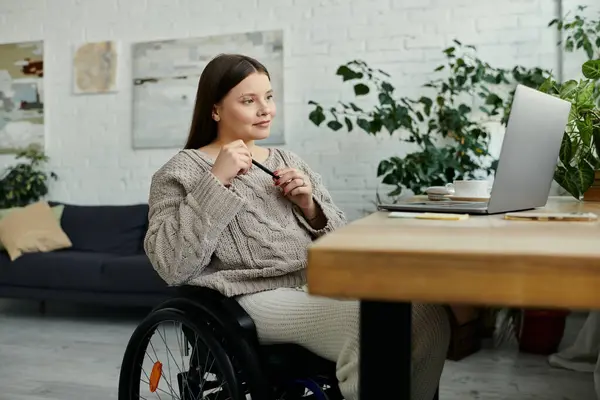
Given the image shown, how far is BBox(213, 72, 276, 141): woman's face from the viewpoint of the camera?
1.59 meters

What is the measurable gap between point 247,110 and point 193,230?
0.40 m

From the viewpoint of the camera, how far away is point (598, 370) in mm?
2119

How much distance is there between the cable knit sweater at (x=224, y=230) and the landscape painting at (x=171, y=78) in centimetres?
256

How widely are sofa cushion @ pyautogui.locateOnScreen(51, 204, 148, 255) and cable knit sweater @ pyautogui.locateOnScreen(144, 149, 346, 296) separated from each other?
2.55 meters

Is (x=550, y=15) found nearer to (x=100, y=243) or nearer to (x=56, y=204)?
(x=100, y=243)

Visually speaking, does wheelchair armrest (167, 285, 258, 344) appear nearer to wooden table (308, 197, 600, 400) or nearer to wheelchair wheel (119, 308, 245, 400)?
wheelchair wheel (119, 308, 245, 400)

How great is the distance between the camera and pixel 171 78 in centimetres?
414

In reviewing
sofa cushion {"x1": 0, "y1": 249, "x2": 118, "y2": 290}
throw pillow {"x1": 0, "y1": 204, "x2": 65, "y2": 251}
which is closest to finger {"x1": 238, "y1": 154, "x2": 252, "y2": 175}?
sofa cushion {"x1": 0, "y1": 249, "x2": 118, "y2": 290}

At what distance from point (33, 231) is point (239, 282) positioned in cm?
289

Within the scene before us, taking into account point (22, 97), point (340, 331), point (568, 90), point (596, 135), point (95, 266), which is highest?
point (22, 97)

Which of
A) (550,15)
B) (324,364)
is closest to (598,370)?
(324,364)

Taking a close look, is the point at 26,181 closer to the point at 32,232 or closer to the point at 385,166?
the point at 32,232

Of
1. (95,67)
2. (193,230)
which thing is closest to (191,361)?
(193,230)

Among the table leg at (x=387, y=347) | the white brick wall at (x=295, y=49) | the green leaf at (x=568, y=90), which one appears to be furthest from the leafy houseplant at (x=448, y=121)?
the table leg at (x=387, y=347)
